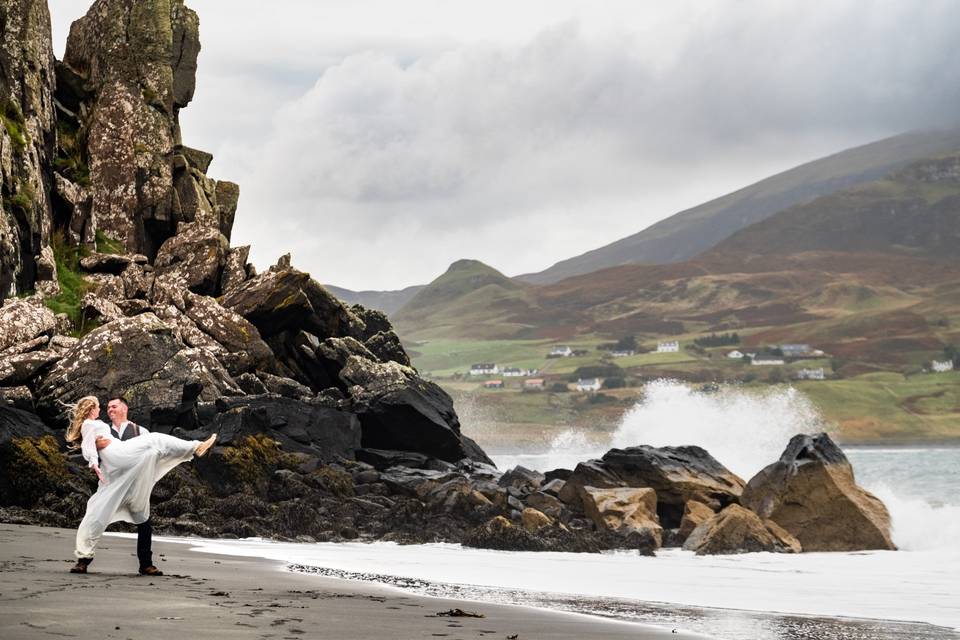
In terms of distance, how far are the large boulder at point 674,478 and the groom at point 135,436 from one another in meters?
16.5

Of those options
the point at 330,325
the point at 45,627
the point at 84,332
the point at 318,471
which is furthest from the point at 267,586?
the point at 330,325

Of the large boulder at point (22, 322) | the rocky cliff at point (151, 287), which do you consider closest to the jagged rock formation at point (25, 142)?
the rocky cliff at point (151, 287)

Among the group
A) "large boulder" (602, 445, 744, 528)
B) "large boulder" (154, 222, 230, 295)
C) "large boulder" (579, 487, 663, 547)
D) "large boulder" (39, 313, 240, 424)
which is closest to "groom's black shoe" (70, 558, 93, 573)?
"large boulder" (579, 487, 663, 547)

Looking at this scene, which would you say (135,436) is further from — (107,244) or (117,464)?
(107,244)

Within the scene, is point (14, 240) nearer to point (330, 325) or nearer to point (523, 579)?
point (330, 325)

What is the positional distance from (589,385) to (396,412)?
16705cm

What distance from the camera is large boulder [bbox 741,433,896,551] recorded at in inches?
867

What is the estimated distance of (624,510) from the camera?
77.4 feet

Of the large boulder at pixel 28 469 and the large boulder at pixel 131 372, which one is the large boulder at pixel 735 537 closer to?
the large boulder at pixel 28 469

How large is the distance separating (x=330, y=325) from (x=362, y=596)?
26.2 meters

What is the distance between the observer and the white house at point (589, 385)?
637 ft

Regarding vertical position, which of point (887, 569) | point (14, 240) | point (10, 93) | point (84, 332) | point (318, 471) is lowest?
point (887, 569)

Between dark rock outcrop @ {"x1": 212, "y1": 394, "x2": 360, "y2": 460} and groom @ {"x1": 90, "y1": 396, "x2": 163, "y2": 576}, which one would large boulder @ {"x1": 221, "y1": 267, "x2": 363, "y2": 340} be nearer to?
dark rock outcrop @ {"x1": 212, "y1": 394, "x2": 360, "y2": 460}

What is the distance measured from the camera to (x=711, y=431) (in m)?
63.6
